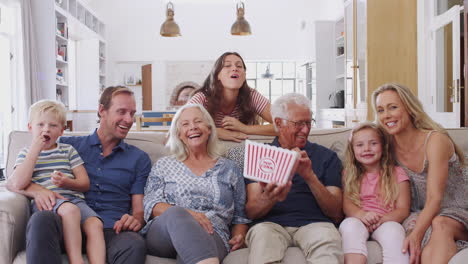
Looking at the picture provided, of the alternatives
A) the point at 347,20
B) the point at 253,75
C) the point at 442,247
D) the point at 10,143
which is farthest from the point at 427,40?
the point at 253,75

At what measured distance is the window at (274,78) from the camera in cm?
1176

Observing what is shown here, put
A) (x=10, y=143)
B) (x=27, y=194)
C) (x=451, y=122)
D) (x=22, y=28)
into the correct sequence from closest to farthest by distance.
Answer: (x=27, y=194) → (x=10, y=143) → (x=451, y=122) → (x=22, y=28)

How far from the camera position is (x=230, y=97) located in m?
2.75

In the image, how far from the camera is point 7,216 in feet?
5.89

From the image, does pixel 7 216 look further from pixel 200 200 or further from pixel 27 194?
pixel 200 200

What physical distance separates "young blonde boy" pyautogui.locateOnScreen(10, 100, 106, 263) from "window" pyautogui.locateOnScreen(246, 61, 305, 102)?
31.8ft

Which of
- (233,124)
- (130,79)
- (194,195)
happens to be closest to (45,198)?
(194,195)

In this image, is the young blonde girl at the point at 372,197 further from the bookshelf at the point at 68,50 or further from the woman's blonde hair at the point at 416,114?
the bookshelf at the point at 68,50

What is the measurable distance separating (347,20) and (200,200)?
226 inches

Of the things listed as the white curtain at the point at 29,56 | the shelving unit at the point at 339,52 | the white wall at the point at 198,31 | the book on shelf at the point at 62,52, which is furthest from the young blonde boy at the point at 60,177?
the white wall at the point at 198,31

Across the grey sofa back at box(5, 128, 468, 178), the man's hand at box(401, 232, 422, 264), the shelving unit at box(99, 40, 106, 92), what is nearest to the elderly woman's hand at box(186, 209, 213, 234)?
the grey sofa back at box(5, 128, 468, 178)

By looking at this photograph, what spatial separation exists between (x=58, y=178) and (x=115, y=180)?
291 millimetres

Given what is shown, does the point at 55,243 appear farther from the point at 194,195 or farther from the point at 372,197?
the point at 372,197

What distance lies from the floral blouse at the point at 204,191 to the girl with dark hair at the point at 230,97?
0.54 m
